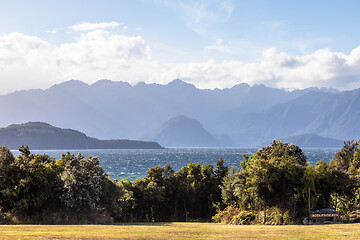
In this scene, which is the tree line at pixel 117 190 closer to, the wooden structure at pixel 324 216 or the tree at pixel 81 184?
the tree at pixel 81 184

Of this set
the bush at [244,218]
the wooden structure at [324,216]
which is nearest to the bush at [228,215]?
the bush at [244,218]

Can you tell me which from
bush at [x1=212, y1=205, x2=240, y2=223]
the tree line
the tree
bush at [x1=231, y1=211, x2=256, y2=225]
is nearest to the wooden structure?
the tree line

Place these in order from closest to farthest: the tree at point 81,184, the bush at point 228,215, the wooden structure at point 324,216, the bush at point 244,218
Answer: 1. the wooden structure at point 324,216
2. the tree at point 81,184
3. the bush at point 244,218
4. the bush at point 228,215

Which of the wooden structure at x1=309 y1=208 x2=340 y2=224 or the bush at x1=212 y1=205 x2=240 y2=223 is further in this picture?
the bush at x1=212 y1=205 x2=240 y2=223

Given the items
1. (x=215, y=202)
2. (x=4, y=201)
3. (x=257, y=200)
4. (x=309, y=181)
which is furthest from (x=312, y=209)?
(x=4, y=201)

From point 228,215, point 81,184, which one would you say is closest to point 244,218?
point 228,215

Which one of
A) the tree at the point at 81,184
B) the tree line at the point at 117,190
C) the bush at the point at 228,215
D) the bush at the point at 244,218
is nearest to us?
the tree line at the point at 117,190

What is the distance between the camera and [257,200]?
33906mm

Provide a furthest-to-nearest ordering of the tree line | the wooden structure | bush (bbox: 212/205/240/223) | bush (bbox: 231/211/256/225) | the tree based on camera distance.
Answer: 1. bush (bbox: 212/205/240/223)
2. bush (bbox: 231/211/256/225)
3. the tree
4. the tree line
5. the wooden structure

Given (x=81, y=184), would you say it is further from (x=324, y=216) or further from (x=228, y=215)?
(x=324, y=216)

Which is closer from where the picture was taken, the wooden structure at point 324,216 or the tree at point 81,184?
the wooden structure at point 324,216

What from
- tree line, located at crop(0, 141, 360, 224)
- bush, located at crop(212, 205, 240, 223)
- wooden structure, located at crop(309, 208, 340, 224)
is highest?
tree line, located at crop(0, 141, 360, 224)

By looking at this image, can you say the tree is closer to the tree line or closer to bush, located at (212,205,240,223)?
the tree line

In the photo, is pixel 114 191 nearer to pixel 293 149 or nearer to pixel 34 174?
pixel 34 174
